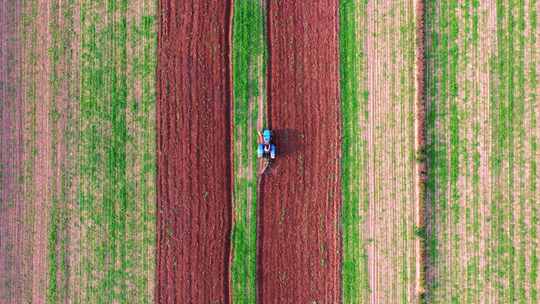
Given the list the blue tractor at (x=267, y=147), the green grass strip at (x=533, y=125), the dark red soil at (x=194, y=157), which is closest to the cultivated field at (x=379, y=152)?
the blue tractor at (x=267, y=147)

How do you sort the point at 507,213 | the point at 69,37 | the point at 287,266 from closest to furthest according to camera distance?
1. the point at 507,213
2. the point at 287,266
3. the point at 69,37

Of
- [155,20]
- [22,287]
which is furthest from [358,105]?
[22,287]

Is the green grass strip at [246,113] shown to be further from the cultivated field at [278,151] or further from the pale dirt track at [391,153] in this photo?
the pale dirt track at [391,153]

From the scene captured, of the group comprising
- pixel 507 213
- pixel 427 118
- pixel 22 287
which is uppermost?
pixel 427 118

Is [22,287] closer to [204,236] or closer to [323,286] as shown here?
[204,236]

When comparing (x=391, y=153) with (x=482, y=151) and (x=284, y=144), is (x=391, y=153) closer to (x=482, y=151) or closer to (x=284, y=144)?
(x=482, y=151)
